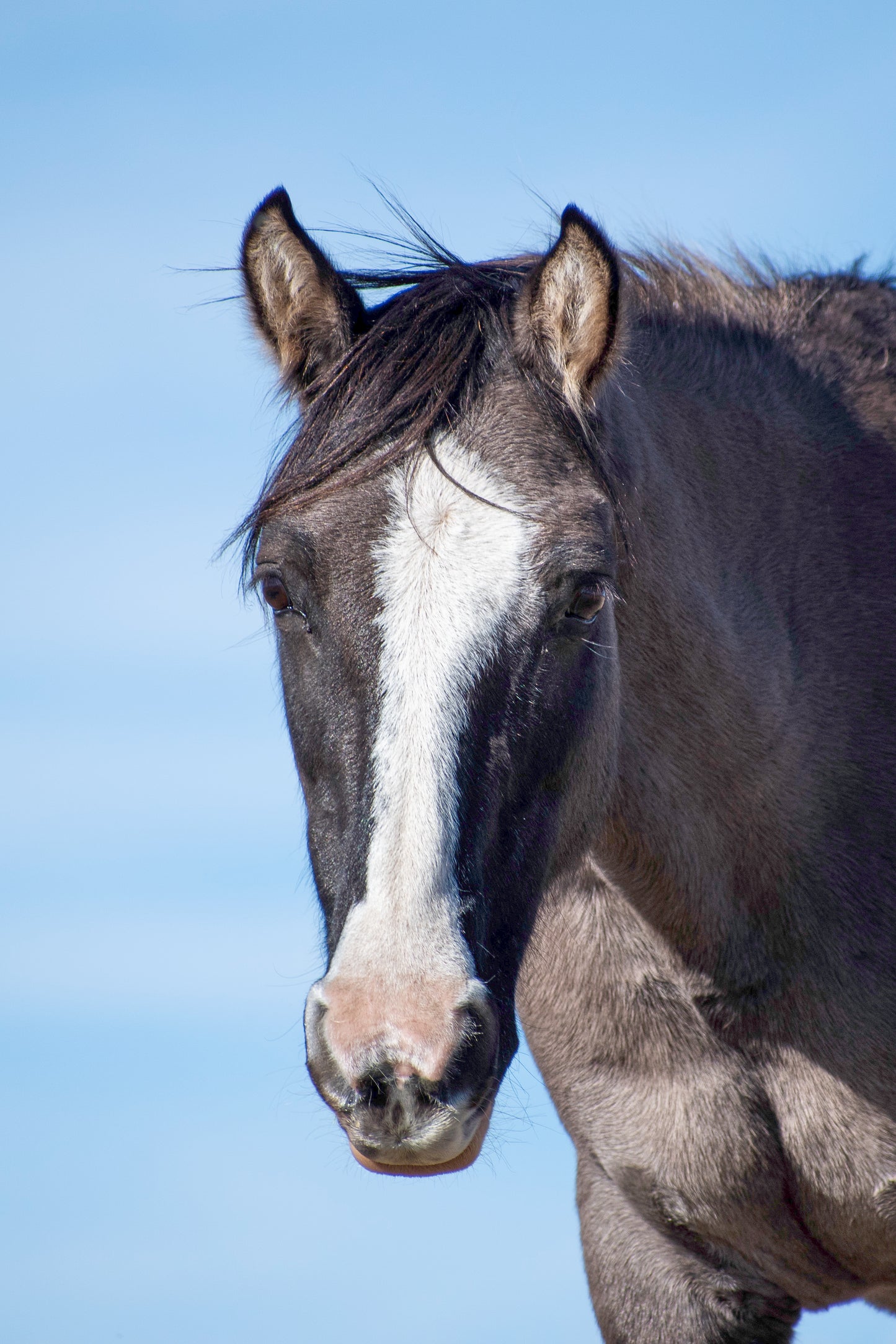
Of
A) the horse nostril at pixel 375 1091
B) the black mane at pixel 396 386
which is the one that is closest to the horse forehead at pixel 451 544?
the black mane at pixel 396 386

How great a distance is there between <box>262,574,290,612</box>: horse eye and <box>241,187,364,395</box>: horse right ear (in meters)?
0.69

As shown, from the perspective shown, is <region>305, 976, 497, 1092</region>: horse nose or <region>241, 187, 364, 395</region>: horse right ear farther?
<region>241, 187, 364, 395</region>: horse right ear

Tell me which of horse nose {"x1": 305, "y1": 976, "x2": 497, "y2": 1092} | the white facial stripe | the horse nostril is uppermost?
the white facial stripe

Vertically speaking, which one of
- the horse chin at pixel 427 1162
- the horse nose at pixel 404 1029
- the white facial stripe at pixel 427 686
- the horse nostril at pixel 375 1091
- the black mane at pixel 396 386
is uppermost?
the black mane at pixel 396 386

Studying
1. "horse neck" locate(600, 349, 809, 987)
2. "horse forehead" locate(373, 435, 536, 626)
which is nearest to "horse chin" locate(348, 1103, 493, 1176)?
"horse forehead" locate(373, 435, 536, 626)

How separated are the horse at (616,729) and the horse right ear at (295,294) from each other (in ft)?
0.04

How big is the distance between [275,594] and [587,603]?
84 centimetres

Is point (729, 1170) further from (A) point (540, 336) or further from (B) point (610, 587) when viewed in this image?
(A) point (540, 336)

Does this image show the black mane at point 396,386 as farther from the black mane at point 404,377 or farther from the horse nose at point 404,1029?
the horse nose at point 404,1029

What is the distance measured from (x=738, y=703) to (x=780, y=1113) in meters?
1.31

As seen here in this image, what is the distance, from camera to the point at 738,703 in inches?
177

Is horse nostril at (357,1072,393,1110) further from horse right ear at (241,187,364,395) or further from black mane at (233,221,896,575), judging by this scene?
horse right ear at (241,187,364,395)

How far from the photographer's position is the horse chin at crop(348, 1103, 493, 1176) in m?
3.09

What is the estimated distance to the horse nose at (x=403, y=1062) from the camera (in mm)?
2965
